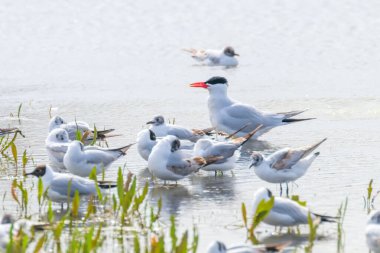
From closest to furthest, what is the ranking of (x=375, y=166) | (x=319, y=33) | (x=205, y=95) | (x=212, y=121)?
(x=375, y=166), (x=212, y=121), (x=205, y=95), (x=319, y=33)

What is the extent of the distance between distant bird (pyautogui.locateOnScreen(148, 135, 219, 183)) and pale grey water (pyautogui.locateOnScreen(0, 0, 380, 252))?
18 cm

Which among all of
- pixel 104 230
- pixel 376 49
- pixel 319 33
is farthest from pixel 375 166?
pixel 319 33

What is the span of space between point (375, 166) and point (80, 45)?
10675mm

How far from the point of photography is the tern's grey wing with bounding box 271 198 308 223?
26.8ft

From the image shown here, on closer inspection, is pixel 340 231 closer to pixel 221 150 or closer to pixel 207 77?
pixel 221 150

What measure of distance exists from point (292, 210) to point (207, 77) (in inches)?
402

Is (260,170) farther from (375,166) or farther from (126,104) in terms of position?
(126,104)

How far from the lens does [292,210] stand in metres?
8.22

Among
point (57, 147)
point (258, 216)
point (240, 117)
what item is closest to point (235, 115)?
point (240, 117)

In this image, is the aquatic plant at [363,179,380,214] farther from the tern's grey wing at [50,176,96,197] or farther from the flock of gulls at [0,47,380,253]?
the tern's grey wing at [50,176,96,197]

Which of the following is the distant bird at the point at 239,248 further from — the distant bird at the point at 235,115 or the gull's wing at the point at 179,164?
the distant bird at the point at 235,115

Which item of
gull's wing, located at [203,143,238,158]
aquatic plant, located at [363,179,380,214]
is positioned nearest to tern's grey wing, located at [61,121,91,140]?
gull's wing, located at [203,143,238,158]

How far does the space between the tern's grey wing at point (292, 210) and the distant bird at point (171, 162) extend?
2170 millimetres

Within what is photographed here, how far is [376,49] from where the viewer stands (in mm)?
19375
